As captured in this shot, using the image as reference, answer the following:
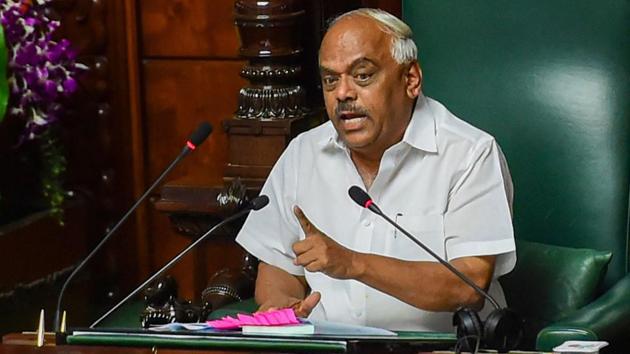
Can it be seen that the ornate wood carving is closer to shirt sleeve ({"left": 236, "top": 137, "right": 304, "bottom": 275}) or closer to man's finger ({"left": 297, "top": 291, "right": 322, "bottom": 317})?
shirt sleeve ({"left": 236, "top": 137, "right": 304, "bottom": 275})

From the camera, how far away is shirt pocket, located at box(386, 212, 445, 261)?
2.41 metres

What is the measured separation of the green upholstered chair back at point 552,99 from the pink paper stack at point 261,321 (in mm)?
995

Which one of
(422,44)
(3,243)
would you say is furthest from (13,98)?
(422,44)

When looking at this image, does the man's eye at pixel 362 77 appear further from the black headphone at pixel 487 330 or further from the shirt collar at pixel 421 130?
the black headphone at pixel 487 330

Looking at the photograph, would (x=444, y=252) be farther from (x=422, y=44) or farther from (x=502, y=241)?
(x=422, y=44)

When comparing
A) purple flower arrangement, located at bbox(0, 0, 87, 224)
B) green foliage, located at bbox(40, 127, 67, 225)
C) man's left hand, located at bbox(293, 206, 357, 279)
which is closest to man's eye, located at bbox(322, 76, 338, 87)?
man's left hand, located at bbox(293, 206, 357, 279)

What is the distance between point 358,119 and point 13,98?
4.04 ft

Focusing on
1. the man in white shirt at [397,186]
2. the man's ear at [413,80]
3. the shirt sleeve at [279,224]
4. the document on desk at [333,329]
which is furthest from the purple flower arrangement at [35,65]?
the document on desk at [333,329]

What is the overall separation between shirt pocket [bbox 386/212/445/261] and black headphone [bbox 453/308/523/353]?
541mm

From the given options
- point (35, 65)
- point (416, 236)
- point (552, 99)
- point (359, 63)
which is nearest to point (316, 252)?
point (416, 236)

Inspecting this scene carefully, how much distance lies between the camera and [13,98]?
3.32 meters

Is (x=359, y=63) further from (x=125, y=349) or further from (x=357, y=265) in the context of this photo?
(x=125, y=349)

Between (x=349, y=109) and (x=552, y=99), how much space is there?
0.59 metres

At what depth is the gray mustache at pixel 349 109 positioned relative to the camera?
7.96 feet
